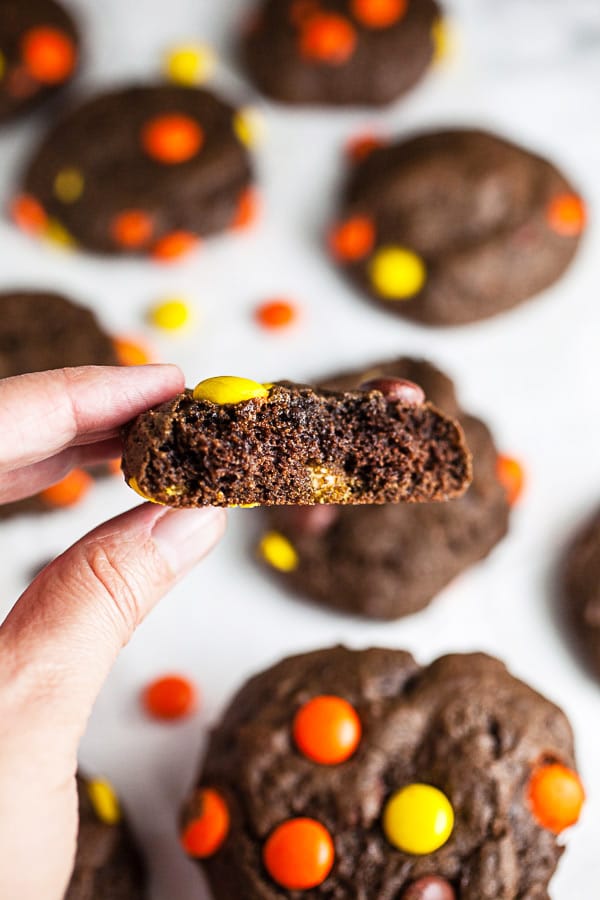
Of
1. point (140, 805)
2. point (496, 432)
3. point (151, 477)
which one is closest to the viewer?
point (151, 477)

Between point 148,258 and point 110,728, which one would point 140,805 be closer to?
point 110,728

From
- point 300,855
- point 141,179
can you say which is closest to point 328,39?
point 141,179

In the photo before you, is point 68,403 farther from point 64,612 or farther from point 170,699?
point 170,699

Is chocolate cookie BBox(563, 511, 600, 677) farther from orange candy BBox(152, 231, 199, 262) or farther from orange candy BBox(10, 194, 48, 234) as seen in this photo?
orange candy BBox(10, 194, 48, 234)

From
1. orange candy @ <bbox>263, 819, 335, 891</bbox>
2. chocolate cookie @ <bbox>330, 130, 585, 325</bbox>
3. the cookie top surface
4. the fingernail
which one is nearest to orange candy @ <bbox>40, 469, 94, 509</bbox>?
the cookie top surface

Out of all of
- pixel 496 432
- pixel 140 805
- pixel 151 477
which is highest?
pixel 151 477

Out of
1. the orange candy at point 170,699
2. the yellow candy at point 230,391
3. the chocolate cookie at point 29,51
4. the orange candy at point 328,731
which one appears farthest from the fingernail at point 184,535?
the chocolate cookie at point 29,51

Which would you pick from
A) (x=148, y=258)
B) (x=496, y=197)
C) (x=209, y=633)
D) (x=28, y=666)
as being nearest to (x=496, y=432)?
(x=496, y=197)

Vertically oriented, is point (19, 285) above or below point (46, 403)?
below
